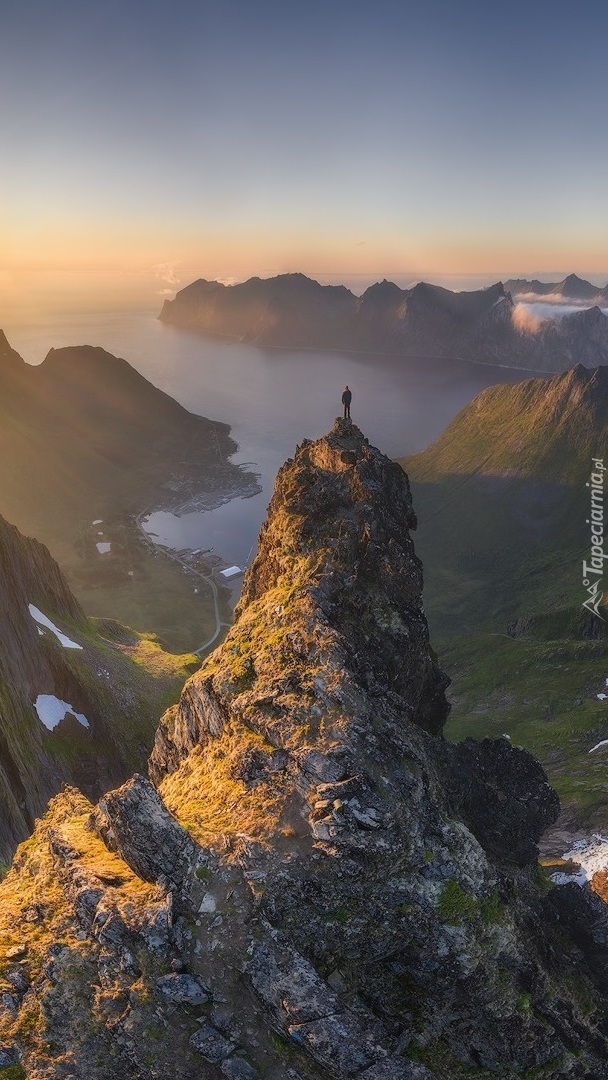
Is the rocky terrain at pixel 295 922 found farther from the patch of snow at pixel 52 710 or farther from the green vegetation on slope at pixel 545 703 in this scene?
the green vegetation on slope at pixel 545 703

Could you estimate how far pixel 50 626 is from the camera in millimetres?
81875

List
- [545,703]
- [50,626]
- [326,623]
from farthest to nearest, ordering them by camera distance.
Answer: [545,703] < [50,626] < [326,623]

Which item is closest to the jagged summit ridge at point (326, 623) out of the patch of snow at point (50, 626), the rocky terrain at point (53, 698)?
the rocky terrain at point (53, 698)

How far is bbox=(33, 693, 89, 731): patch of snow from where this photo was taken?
63.6 metres

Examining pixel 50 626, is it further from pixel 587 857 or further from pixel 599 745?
pixel 599 745

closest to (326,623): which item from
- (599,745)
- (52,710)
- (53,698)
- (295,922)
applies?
(295,922)

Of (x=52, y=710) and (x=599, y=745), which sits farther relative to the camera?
(x=599, y=745)

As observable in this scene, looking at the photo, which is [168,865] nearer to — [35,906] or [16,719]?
[35,906]

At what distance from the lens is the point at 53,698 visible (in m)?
67.4

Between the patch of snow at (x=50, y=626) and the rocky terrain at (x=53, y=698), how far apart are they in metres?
0.19

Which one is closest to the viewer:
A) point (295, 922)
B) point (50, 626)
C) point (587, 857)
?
point (295, 922)

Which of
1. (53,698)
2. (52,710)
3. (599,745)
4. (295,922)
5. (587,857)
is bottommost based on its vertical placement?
(599,745)

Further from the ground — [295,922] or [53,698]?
[295,922]

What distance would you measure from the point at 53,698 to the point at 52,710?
209 cm
